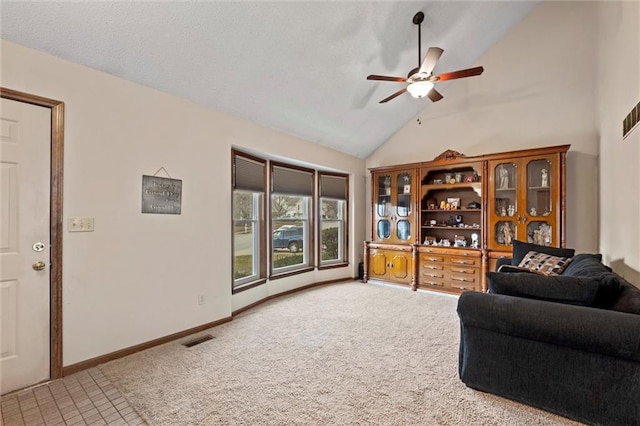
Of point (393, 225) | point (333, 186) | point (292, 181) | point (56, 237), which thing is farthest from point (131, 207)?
point (393, 225)

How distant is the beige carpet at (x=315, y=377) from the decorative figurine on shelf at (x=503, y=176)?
7.35 feet

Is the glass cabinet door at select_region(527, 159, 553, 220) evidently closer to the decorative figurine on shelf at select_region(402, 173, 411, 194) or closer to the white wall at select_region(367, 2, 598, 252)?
the white wall at select_region(367, 2, 598, 252)

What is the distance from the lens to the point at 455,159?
4809 mm

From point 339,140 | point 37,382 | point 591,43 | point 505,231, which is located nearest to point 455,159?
point 505,231

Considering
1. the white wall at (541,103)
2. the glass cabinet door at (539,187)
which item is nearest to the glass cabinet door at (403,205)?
the white wall at (541,103)

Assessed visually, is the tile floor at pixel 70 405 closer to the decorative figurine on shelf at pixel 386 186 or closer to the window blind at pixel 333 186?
the window blind at pixel 333 186

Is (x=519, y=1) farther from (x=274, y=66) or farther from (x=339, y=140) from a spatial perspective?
(x=274, y=66)

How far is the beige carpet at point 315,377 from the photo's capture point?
1882 mm

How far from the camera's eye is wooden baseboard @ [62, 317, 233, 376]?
94.4 inches

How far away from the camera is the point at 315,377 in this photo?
7.64 ft

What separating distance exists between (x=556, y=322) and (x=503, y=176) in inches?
127

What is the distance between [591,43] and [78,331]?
6834 mm

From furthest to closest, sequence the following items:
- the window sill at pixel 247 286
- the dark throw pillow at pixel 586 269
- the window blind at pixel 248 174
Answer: the window blind at pixel 248 174
the window sill at pixel 247 286
the dark throw pillow at pixel 586 269

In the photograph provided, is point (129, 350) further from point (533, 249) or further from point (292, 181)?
point (533, 249)
